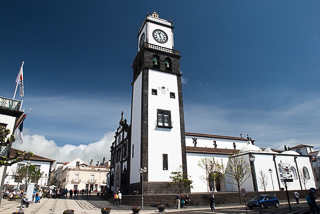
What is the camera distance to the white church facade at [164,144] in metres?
26.8

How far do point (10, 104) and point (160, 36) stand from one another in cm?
2307

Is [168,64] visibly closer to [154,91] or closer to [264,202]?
[154,91]

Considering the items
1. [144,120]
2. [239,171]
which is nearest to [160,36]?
[144,120]

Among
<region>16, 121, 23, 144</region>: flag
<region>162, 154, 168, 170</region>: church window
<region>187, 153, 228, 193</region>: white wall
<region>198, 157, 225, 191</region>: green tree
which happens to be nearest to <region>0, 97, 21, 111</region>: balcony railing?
<region>16, 121, 23, 144</region>: flag

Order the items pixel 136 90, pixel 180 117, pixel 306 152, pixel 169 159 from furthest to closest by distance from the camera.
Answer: pixel 306 152, pixel 136 90, pixel 180 117, pixel 169 159

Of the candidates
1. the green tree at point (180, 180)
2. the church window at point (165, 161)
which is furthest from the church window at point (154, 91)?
the green tree at point (180, 180)

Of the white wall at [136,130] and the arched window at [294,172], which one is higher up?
the white wall at [136,130]

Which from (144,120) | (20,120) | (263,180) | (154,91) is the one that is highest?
(154,91)

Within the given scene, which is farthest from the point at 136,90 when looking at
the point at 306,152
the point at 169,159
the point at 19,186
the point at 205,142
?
the point at 306,152

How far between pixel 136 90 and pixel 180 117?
8.08m

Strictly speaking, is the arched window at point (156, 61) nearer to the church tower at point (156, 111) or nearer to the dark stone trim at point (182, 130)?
the church tower at point (156, 111)

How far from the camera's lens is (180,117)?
98.8ft

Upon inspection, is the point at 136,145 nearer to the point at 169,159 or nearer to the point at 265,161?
the point at 169,159

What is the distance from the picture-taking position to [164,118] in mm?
29281
